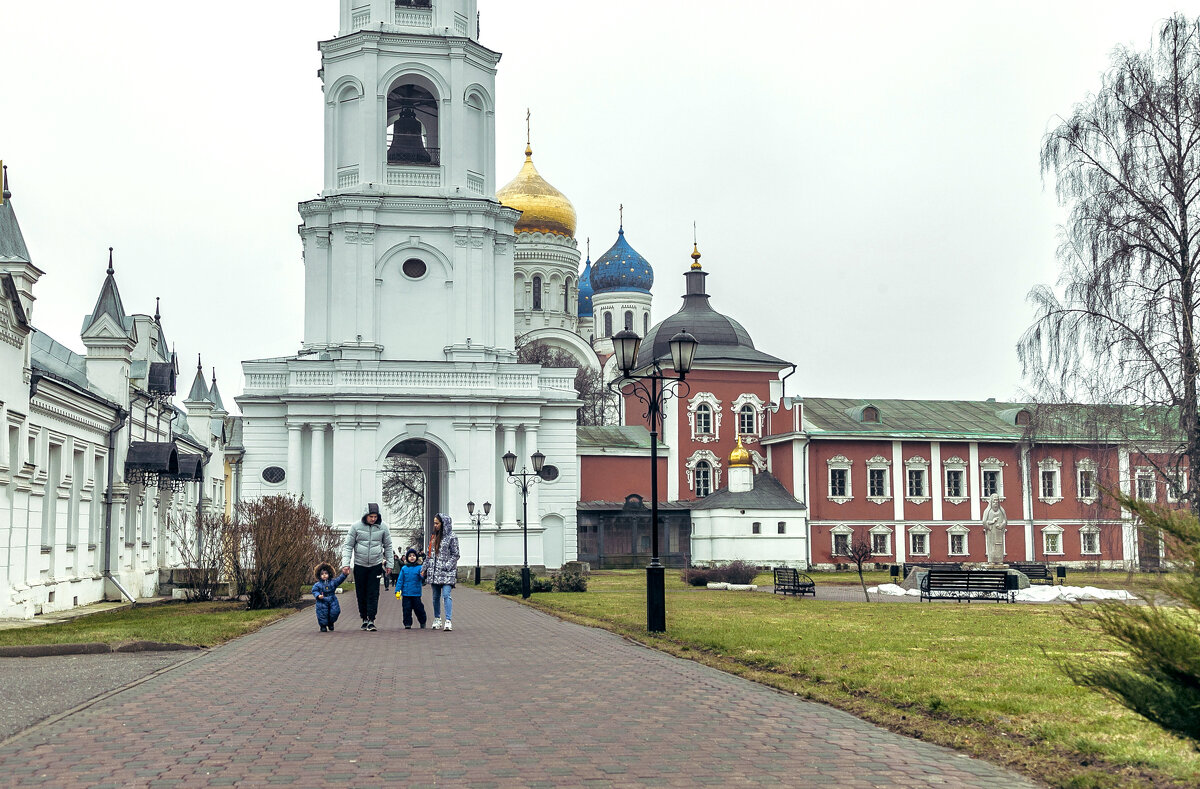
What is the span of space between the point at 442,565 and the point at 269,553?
6.35m

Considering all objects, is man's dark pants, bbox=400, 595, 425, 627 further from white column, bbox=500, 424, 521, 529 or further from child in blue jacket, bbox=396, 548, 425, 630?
white column, bbox=500, 424, 521, 529

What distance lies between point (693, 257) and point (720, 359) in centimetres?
848

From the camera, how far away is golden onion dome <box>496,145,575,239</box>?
82438 mm

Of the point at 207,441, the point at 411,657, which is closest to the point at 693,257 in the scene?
the point at 207,441

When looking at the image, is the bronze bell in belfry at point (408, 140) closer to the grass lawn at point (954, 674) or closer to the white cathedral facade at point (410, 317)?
the white cathedral facade at point (410, 317)

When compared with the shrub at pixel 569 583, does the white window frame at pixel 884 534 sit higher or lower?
higher

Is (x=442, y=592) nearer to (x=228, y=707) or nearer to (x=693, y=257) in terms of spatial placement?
(x=228, y=707)

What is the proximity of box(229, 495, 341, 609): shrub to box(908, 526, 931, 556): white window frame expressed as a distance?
3835cm

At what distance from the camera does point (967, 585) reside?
25844 millimetres

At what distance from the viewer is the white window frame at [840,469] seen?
56369mm

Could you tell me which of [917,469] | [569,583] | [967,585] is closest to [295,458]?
[569,583]

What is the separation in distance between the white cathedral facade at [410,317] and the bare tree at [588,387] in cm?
2761

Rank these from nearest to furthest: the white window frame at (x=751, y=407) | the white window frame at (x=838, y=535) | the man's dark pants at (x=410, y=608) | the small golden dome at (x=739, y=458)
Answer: the man's dark pants at (x=410, y=608)
the small golden dome at (x=739, y=458)
the white window frame at (x=838, y=535)
the white window frame at (x=751, y=407)

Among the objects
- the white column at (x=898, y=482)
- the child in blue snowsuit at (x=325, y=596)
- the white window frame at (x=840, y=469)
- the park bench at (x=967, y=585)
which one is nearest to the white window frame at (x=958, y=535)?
the white column at (x=898, y=482)
